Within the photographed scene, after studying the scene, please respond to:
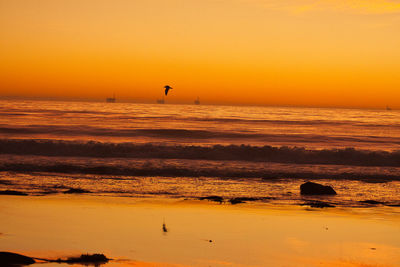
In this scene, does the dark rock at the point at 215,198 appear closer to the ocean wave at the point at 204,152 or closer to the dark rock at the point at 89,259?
the dark rock at the point at 89,259

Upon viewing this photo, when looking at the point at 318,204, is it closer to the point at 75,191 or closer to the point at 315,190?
the point at 315,190

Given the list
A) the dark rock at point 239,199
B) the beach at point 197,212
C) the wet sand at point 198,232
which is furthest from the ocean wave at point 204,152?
the wet sand at point 198,232

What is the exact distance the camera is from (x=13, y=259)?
6.88m

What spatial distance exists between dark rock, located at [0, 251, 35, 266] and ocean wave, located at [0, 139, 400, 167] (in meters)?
19.1

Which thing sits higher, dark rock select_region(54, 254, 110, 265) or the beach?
dark rock select_region(54, 254, 110, 265)

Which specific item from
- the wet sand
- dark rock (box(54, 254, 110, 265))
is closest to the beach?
the wet sand

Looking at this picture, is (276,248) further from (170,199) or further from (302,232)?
(170,199)

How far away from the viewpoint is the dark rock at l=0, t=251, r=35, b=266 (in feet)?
22.3

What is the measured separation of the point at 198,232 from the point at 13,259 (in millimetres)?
3372

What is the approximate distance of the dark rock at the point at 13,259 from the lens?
22.3 ft

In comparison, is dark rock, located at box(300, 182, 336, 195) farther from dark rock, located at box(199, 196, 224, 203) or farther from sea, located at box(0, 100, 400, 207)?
dark rock, located at box(199, 196, 224, 203)

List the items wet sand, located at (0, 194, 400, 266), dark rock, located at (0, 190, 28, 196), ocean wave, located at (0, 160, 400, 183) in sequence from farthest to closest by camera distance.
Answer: ocean wave, located at (0, 160, 400, 183), dark rock, located at (0, 190, 28, 196), wet sand, located at (0, 194, 400, 266)

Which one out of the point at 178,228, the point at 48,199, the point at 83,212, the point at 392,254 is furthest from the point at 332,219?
the point at 48,199

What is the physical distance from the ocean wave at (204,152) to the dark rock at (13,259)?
62.7 feet
